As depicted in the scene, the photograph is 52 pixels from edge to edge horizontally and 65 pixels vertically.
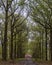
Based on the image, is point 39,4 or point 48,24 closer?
point 39,4

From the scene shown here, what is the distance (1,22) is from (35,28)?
797 cm

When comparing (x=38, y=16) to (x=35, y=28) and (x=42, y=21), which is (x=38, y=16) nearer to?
(x=42, y=21)

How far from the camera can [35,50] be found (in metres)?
69.6

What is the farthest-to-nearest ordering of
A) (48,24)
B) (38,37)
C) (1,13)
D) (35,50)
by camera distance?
1. (35,50)
2. (38,37)
3. (1,13)
4. (48,24)

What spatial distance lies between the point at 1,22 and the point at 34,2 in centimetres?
1378

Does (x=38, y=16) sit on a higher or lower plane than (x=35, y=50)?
higher

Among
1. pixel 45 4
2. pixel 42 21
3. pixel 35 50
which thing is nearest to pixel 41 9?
pixel 45 4

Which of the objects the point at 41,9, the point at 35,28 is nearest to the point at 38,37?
the point at 35,28

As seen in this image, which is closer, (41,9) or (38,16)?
(41,9)

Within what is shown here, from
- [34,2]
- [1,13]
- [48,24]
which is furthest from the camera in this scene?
[1,13]

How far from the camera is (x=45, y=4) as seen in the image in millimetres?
31609

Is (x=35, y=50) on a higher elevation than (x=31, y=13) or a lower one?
lower

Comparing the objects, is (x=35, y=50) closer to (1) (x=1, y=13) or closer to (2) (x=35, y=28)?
(2) (x=35, y=28)

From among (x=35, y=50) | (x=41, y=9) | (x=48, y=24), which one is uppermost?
(x=41, y=9)
